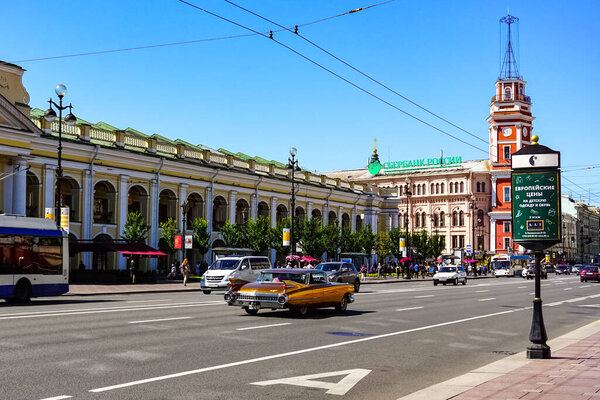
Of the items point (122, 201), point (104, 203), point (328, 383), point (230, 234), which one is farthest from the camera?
point (230, 234)

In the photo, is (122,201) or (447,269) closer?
(122,201)

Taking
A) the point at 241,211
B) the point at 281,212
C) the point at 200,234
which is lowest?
the point at 200,234

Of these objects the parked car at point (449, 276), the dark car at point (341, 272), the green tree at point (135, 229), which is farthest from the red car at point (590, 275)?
the green tree at point (135, 229)

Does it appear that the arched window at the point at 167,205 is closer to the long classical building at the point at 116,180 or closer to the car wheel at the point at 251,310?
the long classical building at the point at 116,180

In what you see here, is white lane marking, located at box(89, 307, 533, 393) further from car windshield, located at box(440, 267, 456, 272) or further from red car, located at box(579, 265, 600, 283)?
red car, located at box(579, 265, 600, 283)

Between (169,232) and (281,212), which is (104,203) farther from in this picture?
(281,212)

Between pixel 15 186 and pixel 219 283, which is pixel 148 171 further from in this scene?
pixel 219 283

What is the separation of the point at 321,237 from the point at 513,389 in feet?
201

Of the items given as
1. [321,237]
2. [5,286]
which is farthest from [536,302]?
[321,237]

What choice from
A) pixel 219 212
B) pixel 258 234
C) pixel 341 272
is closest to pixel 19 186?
pixel 341 272

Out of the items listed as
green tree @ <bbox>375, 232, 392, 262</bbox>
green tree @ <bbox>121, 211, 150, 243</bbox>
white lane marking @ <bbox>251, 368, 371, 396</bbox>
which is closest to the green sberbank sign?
green tree @ <bbox>375, 232, 392, 262</bbox>

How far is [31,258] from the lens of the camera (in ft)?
84.8

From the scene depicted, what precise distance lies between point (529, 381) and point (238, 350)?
17.9ft

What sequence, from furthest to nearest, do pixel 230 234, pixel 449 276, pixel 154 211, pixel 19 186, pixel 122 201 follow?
pixel 230 234 → pixel 154 211 → pixel 122 201 → pixel 449 276 → pixel 19 186
